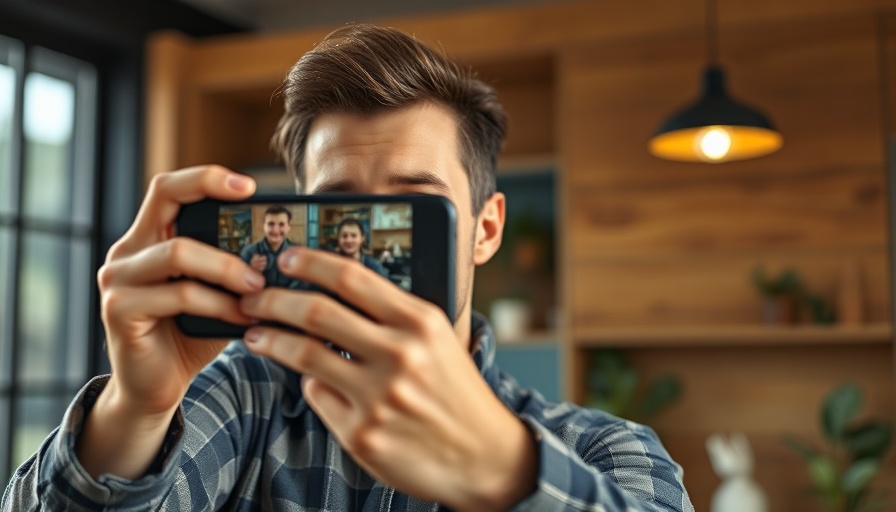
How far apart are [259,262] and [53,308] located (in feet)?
10.0

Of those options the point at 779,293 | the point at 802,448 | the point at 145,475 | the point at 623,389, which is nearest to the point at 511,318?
the point at 623,389

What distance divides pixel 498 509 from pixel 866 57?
2648mm

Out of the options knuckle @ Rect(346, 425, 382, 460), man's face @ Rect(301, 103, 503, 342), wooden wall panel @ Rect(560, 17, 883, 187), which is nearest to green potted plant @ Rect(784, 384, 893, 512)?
wooden wall panel @ Rect(560, 17, 883, 187)

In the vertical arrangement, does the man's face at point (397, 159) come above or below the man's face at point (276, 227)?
above

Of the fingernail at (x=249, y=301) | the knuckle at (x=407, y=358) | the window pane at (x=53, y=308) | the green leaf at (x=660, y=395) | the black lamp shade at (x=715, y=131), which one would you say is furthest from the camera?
the window pane at (x=53, y=308)

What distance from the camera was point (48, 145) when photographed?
3.54 meters

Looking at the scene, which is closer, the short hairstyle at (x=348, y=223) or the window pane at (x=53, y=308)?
the short hairstyle at (x=348, y=223)

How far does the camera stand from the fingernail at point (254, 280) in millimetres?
748

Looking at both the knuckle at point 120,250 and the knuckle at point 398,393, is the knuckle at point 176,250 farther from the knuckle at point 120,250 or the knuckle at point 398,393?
the knuckle at point 398,393

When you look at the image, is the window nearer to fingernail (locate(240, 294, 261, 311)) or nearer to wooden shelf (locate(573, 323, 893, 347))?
wooden shelf (locate(573, 323, 893, 347))

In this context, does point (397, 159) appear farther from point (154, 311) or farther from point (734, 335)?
point (734, 335)

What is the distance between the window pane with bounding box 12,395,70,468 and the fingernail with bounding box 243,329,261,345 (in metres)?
Result: 2.90

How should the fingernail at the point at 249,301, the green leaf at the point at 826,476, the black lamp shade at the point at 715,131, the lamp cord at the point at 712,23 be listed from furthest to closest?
the lamp cord at the point at 712,23 < the green leaf at the point at 826,476 < the black lamp shade at the point at 715,131 < the fingernail at the point at 249,301

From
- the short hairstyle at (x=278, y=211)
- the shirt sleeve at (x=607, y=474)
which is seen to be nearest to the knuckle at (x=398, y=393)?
the shirt sleeve at (x=607, y=474)
